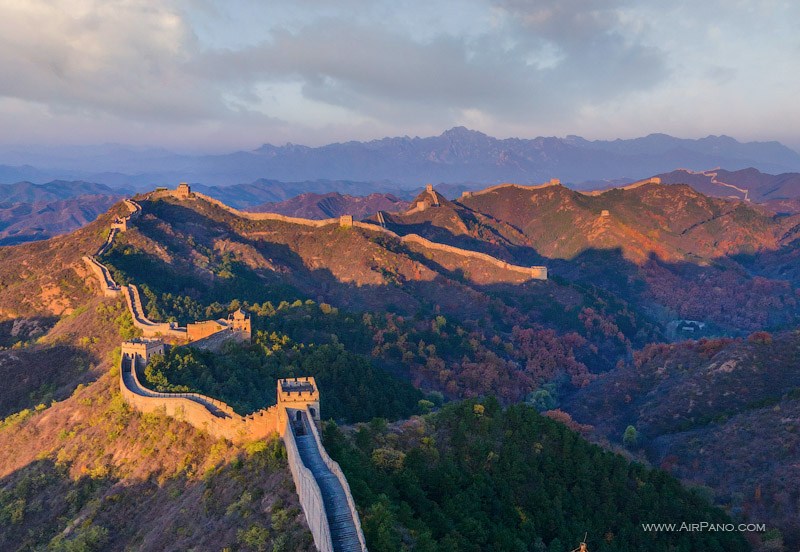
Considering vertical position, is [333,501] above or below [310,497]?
above

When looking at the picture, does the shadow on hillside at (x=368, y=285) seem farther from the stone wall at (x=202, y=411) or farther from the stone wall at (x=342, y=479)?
the stone wall at (x=342, y=479)

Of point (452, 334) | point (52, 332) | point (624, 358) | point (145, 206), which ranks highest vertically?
point (145, 206)

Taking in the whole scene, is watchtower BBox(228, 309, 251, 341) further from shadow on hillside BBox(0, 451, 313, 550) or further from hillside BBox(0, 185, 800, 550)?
shadow on hillside BBox(0, 451, 313, 550)

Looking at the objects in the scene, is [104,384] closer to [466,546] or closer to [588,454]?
[466,546]

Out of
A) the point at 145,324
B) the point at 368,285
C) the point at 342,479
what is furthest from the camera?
the point at 368,285

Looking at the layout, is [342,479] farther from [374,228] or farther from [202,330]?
[374,228]

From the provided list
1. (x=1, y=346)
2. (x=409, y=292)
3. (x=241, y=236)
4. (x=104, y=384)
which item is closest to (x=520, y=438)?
(x=104, y=384)

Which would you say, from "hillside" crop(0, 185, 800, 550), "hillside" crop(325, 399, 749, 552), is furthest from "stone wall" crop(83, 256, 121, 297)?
"hillside" crop(325, 399, 749, 552)

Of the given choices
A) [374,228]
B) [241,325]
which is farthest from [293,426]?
[374,228]
